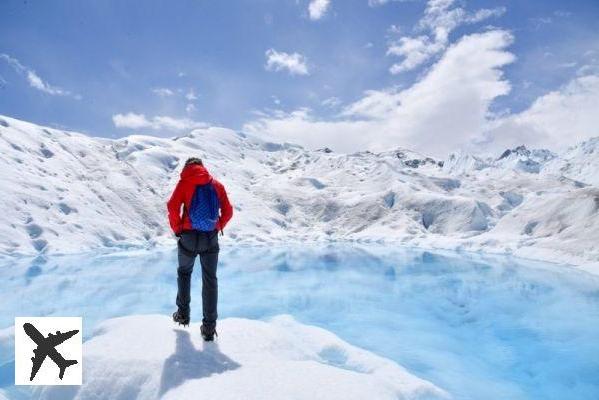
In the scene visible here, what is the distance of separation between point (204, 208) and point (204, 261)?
2.70 ft

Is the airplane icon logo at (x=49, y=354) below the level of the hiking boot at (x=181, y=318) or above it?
below

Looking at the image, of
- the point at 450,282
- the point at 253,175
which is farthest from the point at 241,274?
the point at 253,175

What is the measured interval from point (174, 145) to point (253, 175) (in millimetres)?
26584

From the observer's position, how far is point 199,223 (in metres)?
6.60

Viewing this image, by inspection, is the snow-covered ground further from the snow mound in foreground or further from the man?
the man

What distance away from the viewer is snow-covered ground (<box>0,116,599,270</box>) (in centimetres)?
5384

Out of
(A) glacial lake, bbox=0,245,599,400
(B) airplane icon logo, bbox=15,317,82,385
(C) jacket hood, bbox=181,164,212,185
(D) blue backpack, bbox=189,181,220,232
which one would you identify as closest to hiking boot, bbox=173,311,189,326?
(B) airplane icon logo, bbox=15,317,82,385

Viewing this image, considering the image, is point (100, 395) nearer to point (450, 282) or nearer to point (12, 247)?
point (450, 282)

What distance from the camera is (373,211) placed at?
10219 cm

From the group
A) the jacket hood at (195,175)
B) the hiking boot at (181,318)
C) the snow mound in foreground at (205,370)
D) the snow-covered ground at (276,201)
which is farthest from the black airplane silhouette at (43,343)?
the snow-covered ground at (276,201)

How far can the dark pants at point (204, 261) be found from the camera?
666cm

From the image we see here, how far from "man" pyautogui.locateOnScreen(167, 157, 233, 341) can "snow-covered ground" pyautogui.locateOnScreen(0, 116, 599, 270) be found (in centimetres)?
4176

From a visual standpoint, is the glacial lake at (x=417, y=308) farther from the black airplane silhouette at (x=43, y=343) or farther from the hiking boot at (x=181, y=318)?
the hiking boot at (x=181, y=318)

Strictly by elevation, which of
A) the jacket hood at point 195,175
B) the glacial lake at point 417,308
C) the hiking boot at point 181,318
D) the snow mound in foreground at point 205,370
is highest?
the jacket hood at point 195,175
